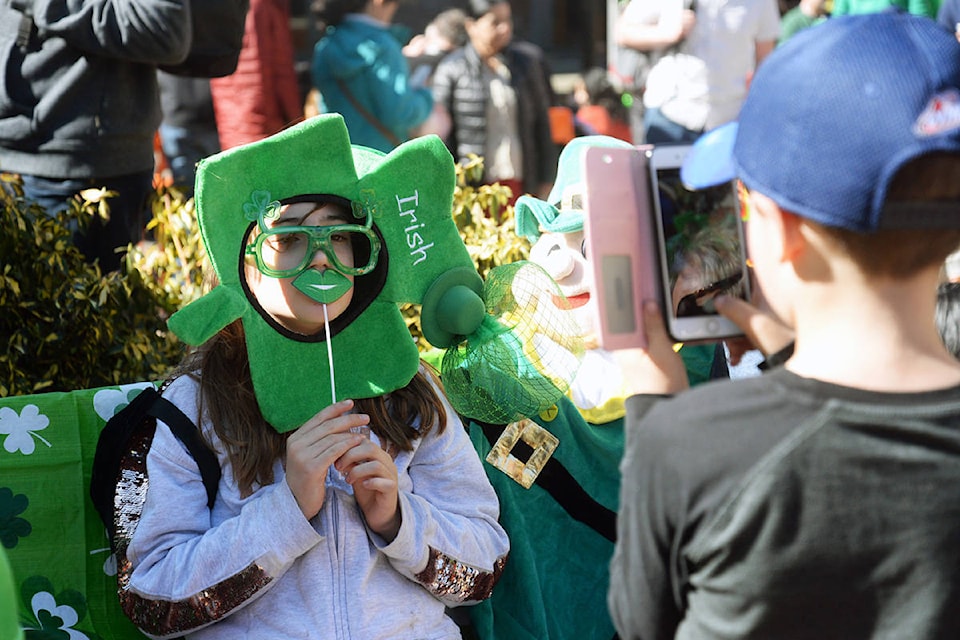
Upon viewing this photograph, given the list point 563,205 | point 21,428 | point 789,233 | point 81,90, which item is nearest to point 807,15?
point 81,90

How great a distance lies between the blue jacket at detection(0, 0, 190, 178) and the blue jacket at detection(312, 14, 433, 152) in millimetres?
1992

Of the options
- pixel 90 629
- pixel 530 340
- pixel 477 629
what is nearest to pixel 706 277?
pixel 530 340

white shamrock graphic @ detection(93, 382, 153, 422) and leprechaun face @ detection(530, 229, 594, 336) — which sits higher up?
leprechaun face @ detection(530, 229, 594, 336)

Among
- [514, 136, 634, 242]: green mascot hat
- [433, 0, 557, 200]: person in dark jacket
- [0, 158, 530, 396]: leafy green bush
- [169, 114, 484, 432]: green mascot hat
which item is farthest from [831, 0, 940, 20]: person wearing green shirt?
[169, 114, 484, 432]: green mascot hat

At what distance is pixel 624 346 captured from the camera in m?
1.57

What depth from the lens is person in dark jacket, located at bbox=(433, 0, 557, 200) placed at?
618 centimetres

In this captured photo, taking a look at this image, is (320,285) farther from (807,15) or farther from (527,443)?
(807,15)

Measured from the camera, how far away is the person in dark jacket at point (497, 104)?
618 cm

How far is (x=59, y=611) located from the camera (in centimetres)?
230

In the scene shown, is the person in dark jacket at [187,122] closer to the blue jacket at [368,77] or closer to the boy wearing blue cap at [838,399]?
the blue jacket at [368,77]

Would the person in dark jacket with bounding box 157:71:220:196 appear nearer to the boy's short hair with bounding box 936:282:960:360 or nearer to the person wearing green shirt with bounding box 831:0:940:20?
the person wearing green shirt with bounding box 831:0:940:20

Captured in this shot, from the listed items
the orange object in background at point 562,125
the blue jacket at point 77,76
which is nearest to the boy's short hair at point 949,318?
the blue jacket at point 77,76

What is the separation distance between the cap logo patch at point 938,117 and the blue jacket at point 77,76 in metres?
2.59

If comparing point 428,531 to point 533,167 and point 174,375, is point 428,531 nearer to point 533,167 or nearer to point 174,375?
point 174,375
